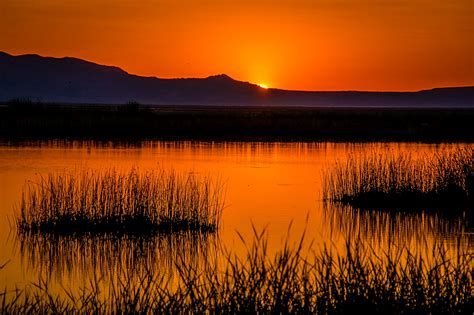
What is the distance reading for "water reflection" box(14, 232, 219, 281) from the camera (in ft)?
43.5

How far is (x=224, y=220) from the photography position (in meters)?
18.5

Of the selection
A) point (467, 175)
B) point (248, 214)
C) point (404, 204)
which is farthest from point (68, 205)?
point (467, 175)

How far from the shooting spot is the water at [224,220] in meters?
13.7

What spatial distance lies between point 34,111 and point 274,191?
133 ft

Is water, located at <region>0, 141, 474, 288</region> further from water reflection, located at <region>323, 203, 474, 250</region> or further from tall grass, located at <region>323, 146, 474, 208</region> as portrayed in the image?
tall grass, located at <region>323, 146, 474, 208</region>

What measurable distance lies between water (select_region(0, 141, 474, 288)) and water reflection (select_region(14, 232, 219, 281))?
0.06 ft

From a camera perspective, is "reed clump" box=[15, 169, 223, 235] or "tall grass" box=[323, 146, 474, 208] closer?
"reed clump" box=[15, 169, 223, 235]

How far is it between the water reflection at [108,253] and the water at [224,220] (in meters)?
0.02

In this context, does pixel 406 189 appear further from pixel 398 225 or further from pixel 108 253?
pixel 108 253

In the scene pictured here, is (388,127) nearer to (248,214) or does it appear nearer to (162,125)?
(162,125)

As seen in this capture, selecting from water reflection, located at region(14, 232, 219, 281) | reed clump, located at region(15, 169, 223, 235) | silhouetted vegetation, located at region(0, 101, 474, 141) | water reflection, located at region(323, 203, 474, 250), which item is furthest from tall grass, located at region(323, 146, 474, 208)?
silhouetted vegetation, located at region(0, 101, 474, 141)

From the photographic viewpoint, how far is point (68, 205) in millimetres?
16234

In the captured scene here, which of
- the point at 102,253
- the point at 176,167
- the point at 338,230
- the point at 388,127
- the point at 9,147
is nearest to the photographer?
the point at 102,253

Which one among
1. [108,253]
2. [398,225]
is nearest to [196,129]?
[398,225]
